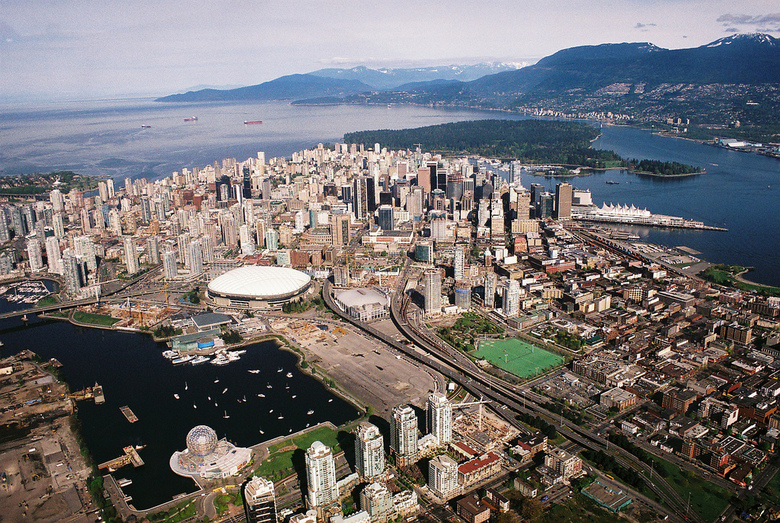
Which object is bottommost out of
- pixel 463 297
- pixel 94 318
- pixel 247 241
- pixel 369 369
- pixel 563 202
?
pixel 369 369

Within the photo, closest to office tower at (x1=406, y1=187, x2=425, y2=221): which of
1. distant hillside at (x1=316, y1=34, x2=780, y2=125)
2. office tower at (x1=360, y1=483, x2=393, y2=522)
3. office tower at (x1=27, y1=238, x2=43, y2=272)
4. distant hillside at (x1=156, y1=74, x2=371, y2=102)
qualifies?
office tower at (x1=27, y1=238, x2=43, y2=272)

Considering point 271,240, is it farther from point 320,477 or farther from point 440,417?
point 320,477

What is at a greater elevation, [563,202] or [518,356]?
[563,202]

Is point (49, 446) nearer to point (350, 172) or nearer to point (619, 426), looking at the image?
point (619, 426)

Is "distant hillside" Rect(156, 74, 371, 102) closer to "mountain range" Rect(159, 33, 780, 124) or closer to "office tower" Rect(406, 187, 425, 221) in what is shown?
"mountain range" Rect(159, 33, 780, 124)

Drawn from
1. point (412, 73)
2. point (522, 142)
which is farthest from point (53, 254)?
point (412, 73)

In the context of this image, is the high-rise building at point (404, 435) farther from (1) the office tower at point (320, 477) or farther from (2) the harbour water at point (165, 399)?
(2) the harbour water at point (165, 399)

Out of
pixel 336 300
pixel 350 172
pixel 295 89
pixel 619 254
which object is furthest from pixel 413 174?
pixel 295 89
